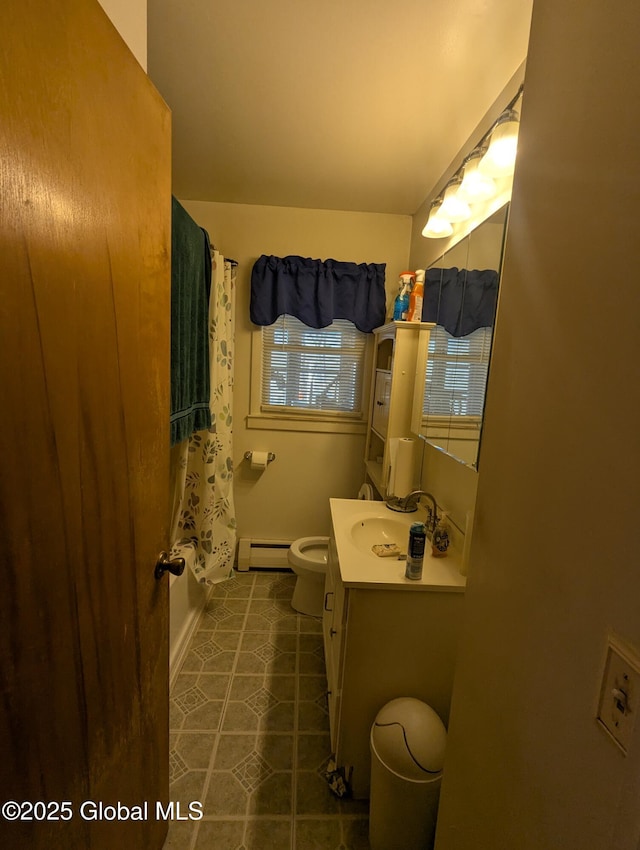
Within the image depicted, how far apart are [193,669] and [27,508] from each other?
1690mm

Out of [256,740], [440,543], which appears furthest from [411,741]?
[256,740]

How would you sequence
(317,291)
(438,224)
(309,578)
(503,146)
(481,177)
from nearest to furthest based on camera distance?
(503,146) < (481,177) < (438,224) < (309,578) < (317,291)

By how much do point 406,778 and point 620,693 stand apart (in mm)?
920

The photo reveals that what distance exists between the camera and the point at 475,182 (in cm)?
Answer: 133

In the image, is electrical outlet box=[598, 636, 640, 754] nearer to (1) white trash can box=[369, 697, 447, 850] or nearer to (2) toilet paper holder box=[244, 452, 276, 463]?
(1) white trash can box=[369, 697, 447, 850]

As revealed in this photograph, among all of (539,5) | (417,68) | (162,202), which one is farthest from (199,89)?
(539,5)

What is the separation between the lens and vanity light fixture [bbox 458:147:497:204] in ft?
4.18

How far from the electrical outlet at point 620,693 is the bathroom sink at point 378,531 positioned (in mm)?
A: 1193

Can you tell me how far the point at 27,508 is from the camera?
1.68 ft

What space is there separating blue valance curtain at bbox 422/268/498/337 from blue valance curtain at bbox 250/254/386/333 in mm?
638

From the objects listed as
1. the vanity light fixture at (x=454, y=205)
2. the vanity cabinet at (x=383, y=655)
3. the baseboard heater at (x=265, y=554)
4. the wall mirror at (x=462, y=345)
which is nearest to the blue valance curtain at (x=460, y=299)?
the wall mirror at (x=462, y=345)

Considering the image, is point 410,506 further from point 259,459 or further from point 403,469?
point 259,459

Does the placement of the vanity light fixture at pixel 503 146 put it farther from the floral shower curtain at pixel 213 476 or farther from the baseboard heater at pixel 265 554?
the baseboard heater at pixel 265 554

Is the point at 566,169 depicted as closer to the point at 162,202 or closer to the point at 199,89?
the point at 162,202
